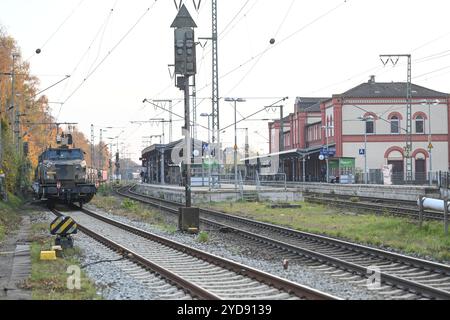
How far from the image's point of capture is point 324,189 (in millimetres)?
51906

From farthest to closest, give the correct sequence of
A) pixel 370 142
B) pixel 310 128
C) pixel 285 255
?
pixel 310 128 < pixel 370 142 < pixel 285 255

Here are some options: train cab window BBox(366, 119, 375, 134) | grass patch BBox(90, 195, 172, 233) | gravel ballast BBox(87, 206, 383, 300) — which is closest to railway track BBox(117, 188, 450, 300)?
gravel ballast BBox(87, 206, 383, 300)

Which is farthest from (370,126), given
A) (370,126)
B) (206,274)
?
(206,274)

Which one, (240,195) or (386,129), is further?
(386,129)

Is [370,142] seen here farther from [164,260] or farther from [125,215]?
[164,260]

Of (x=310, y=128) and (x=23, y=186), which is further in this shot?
(x=310, y=128)

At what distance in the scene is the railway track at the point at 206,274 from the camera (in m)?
9.66

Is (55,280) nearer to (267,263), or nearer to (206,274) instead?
(206,274)

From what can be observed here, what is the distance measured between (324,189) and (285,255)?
3726 centimetres

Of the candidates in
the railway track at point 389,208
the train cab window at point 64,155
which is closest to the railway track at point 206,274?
the railway track at point 389,208

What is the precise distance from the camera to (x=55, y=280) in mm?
11102

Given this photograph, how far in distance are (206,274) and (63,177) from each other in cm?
2358

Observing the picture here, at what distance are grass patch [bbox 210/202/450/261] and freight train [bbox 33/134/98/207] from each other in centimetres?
879

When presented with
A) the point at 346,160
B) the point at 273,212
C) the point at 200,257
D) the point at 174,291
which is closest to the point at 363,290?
the point at 174,291
